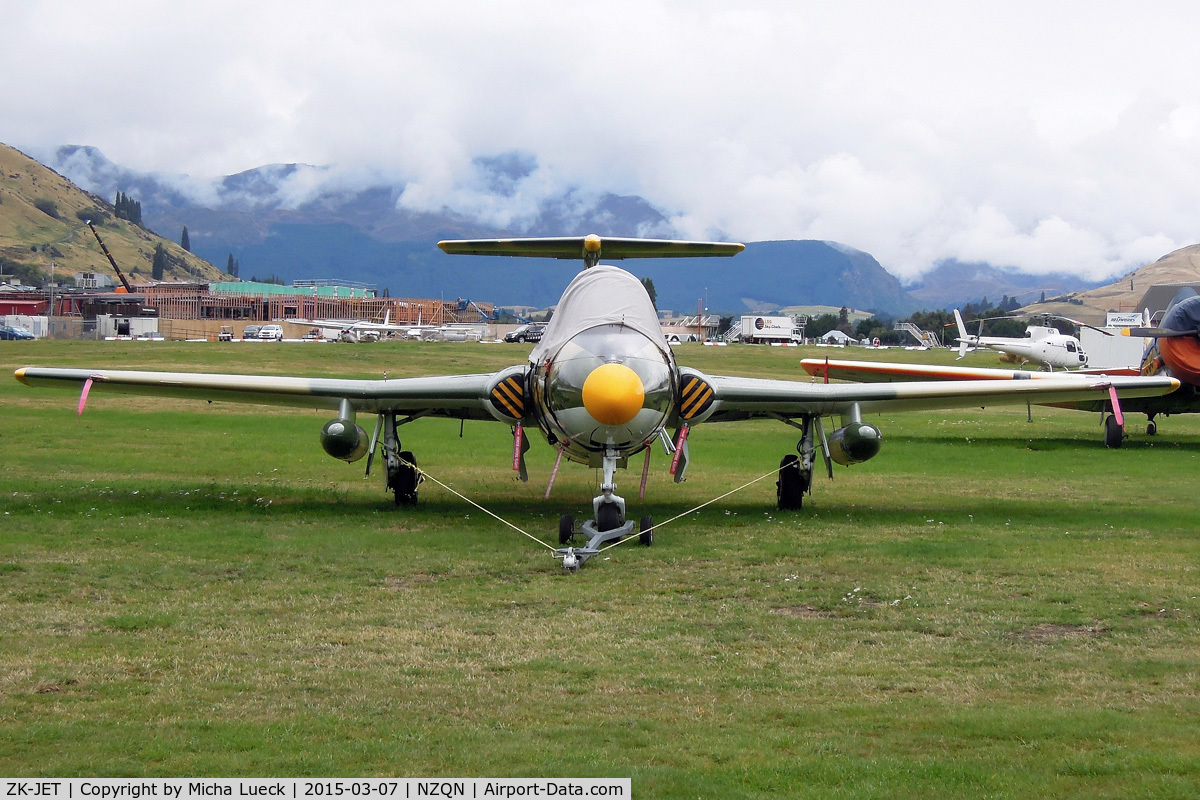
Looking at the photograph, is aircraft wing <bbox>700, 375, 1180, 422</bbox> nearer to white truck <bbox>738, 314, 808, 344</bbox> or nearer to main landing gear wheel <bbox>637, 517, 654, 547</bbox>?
main landing gear wheel <bbox>637, 517, 654, 547</bbox>

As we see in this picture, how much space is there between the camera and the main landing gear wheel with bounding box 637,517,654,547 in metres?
14.2

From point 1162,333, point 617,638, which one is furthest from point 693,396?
point 1162,333

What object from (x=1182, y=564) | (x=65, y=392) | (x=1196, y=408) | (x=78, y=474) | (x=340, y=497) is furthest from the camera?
(x=65, y=392)

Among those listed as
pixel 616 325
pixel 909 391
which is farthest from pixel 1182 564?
pixel 616 325

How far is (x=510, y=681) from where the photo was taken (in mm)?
8008

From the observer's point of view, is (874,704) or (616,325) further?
(616,325)

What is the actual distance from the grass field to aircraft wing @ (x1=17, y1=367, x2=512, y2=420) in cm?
173

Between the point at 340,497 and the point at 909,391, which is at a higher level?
the point at 909,391

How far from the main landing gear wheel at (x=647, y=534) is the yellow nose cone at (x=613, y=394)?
1.62 m

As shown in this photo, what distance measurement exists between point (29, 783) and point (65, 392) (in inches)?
1665

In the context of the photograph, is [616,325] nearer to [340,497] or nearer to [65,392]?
[340,497]
